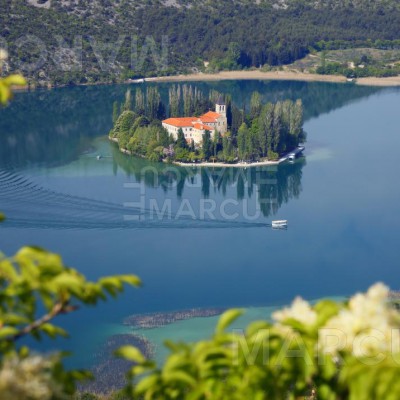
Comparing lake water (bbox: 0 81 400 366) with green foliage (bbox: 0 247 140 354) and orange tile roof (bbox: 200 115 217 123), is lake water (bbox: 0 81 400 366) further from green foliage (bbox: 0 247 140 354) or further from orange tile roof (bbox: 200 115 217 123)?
green foliage (bbox: 0 247 140 354)

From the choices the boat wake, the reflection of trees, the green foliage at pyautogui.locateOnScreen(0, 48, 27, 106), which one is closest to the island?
the reflection of trees

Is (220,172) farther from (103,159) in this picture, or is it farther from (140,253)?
(140,253)

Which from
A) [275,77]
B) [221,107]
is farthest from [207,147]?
[275,77]

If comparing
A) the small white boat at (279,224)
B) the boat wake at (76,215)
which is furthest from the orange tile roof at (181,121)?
the small white boat at (279,224)

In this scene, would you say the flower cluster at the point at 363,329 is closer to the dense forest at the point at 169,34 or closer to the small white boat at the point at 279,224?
the small white boat at the point at 279,224

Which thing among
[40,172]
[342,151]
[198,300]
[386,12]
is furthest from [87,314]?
[386,12]

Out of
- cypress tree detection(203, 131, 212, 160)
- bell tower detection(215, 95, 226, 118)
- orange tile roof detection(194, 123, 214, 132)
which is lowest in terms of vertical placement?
cypress tree detection(203, 131, 212, 160)

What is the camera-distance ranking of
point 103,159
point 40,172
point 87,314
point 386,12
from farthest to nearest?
point 386,12 < point 103,159 < point 40,172 < point 87,314
